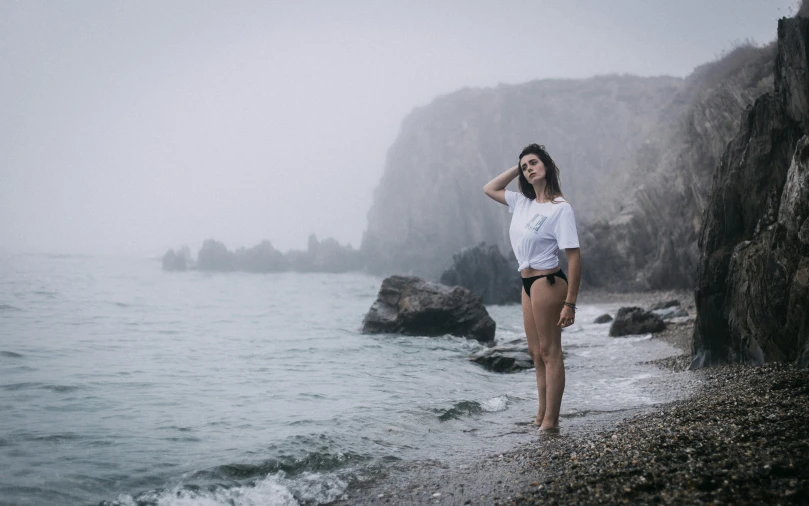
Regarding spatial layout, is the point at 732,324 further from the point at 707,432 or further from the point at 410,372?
the point at 410,372

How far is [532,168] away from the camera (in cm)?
489

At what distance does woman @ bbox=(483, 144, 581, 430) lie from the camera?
15.2 feet

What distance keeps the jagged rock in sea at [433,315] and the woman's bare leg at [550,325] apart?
11820 millimetres

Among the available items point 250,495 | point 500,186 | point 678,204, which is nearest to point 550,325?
point 500,186

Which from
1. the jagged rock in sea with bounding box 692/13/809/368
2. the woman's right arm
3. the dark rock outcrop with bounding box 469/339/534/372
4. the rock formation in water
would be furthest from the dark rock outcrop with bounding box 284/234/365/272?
the woman's right arm

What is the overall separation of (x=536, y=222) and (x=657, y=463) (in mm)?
2236

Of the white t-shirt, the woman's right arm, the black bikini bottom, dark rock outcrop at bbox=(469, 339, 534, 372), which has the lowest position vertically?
dark rock outcrop at bbox=(469, 339, 534, 372)

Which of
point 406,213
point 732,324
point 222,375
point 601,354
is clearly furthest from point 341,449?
point 406,213

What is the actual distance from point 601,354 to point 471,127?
279 ft

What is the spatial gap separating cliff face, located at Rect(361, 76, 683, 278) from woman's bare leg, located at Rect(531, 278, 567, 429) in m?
70.9

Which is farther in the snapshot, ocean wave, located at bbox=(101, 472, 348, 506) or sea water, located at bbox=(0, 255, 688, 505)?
sea water, located at bbox=(0, 255, 688, 505)

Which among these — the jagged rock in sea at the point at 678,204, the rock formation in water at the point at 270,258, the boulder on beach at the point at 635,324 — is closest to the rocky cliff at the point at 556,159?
the jagged rock in sea at the point at 678,204

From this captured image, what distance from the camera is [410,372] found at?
33.6ft

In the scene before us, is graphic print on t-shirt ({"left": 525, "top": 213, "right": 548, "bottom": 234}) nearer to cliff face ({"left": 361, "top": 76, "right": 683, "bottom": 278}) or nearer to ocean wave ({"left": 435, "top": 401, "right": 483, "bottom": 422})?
ocean wave ({"left": 435, "top": 401, "right": 483, "bottom": 422})
